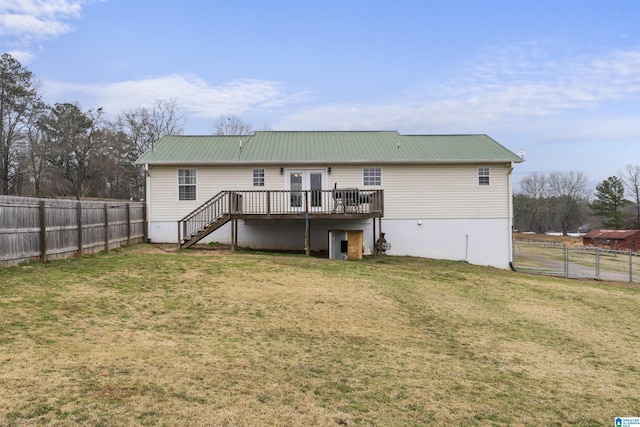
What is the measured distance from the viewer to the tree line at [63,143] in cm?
3647

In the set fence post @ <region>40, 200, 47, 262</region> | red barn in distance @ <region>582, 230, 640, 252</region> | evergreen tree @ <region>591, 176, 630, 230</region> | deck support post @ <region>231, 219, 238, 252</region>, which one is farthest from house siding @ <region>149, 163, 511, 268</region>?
evergreen tree @ <region>591, 176, 630, 230</region>

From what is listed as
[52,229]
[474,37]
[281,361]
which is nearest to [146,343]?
[281,361]

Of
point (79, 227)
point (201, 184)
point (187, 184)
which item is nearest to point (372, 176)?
point (201, 184)

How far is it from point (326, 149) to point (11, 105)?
1175 inches

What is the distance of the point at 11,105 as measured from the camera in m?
36.3

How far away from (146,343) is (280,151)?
48.1ft

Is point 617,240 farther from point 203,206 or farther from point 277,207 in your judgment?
point 203,206

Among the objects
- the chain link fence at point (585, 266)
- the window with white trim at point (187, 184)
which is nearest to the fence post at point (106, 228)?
the window with white trim at point (187, 184)

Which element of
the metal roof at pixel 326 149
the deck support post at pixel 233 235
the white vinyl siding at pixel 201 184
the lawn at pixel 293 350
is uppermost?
the metal roof at pixel 326 149

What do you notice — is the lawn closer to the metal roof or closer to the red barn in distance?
the metal roof

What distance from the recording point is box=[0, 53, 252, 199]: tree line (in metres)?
36.5

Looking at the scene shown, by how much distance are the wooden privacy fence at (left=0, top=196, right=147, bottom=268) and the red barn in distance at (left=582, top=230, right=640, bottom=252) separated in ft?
152

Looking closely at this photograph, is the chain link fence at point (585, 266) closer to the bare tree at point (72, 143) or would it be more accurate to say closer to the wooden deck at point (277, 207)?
the wooden deck at point (277, 207)

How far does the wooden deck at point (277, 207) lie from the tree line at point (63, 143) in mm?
26785
